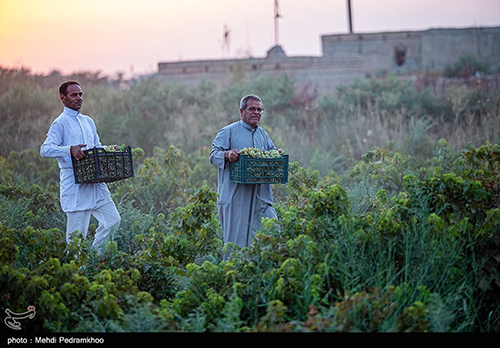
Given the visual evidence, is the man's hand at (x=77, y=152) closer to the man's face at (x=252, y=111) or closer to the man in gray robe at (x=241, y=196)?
the man in gray robe at (x=241, y=196)

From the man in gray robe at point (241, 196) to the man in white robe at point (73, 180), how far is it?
1.18 metres

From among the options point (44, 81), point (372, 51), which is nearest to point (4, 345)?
point (44, 81)

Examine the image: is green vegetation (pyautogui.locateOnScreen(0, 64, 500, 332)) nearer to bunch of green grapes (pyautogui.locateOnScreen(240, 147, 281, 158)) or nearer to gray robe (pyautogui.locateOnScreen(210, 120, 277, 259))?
gray robe (pyautogui.locateOnScreen(210, 120, 277, 259))

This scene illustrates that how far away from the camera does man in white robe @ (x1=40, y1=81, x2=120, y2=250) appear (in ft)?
20.8

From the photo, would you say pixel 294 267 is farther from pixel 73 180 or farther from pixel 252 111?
pixel 73 180

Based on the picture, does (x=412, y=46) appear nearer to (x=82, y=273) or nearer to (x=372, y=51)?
(x=372, y=51)

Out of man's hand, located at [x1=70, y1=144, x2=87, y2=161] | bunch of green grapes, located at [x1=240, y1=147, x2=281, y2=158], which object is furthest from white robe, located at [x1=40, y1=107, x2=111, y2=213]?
bunch of green grapes, located at [x1=240, y1=147, x2=281, y2=158]

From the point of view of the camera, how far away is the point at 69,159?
6336 millimetres

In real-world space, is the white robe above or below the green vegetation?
above

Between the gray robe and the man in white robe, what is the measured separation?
1.16 m

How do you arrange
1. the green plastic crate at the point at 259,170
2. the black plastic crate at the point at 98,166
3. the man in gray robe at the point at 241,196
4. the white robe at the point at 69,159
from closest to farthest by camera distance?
the green plastic crate at the point at 259,170 → the black plastic crate at the point at 98,166 → the white robe at the point at 69,159 → the man in gray robe at the point at 241,196

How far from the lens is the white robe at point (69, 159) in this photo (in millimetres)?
6336

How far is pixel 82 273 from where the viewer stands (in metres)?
5.12

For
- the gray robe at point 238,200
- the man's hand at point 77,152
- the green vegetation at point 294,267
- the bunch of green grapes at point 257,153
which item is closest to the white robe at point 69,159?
the man's hand at point 77,152
